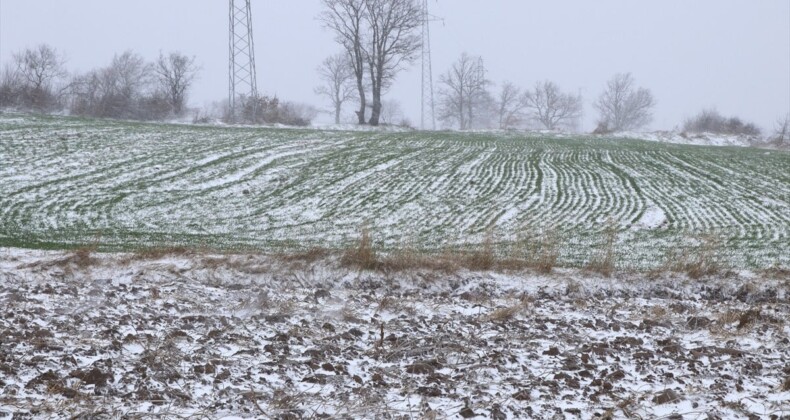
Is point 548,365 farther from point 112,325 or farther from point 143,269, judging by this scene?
point 143,269

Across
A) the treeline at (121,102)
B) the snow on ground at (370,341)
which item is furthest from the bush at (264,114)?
the snow on ground at (370,341)

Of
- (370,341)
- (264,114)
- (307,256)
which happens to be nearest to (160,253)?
(307,256)

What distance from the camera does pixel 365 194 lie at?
816 inches

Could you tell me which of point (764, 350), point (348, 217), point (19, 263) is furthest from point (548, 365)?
point (348, 217)

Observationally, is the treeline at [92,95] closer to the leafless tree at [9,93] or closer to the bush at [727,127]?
the leafless tree at [9,93]

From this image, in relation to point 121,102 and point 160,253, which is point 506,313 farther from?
point 121,102

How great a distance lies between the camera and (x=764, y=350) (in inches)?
286

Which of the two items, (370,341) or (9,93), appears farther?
(9,93)

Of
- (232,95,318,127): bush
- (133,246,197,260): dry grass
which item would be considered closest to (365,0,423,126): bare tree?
(232,95,318,127): bush

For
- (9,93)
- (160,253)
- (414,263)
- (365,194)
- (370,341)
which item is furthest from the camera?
(9,93)

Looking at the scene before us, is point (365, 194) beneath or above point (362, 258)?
above

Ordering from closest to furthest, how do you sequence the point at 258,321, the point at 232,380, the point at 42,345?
the point at 232,380, the point at 42,345, the point at 258,321

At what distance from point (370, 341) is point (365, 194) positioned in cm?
1363

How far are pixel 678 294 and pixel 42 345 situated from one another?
29.6 ft
